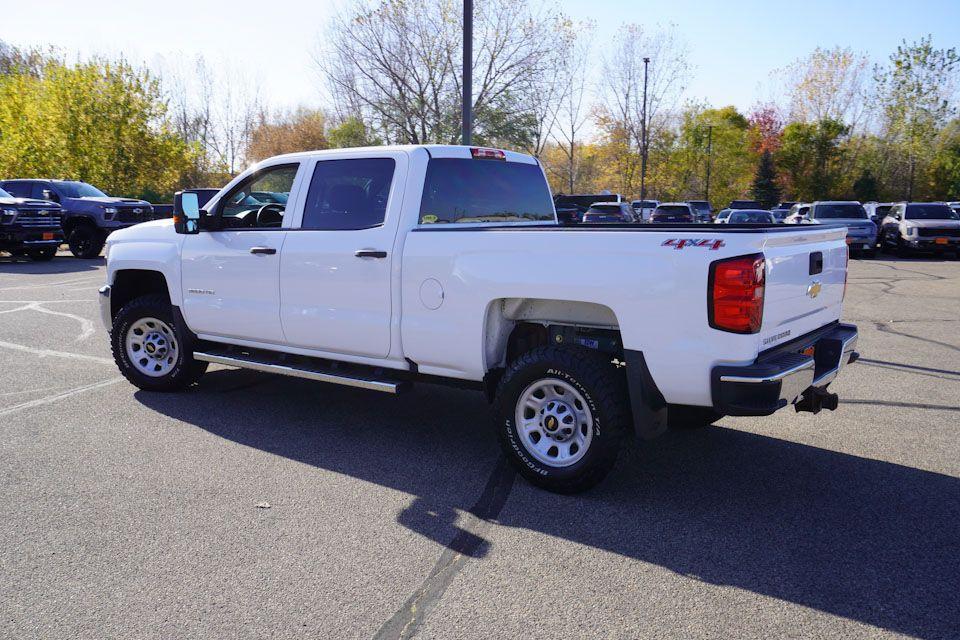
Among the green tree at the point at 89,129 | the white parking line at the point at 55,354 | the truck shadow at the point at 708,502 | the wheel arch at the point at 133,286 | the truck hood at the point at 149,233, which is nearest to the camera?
the truck shadow at the point at 708,502

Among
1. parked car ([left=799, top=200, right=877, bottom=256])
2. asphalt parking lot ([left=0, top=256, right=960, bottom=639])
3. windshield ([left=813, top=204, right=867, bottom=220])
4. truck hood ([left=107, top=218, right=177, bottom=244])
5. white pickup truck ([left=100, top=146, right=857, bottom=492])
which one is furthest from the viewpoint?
windshield ([left=813, top=204, right=867, bottom=220])

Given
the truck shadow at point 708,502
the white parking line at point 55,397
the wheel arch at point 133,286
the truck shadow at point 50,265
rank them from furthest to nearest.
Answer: the truck shadow at point 50,265, the wheel arch at point 133,286, the white parking line at point 55,397, the truck shadow at point 708,502

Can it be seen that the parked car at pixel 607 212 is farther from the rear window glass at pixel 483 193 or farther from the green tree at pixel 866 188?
the green tree at pixel 866 188

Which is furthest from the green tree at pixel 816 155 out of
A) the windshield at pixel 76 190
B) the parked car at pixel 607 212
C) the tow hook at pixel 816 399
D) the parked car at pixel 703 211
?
the tow hook at pixel 816 399

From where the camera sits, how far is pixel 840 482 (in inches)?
177

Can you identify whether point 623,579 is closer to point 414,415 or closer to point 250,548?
point 250,548

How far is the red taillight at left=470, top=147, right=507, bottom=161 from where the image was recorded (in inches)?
214

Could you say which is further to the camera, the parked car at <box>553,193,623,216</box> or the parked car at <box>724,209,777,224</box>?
the parked car at <box>553,193,623,216</box>

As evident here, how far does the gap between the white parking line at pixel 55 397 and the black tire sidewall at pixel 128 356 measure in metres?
0.38

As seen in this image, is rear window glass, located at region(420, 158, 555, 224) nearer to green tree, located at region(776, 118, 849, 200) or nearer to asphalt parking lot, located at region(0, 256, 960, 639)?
asphalt parking lot, located at region(0, 256, 960, 639)

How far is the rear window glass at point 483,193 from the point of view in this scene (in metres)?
5.14

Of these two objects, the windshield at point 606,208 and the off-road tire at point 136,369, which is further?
the windshield at point 606,208

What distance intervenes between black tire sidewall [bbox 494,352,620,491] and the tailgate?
3.09 ft

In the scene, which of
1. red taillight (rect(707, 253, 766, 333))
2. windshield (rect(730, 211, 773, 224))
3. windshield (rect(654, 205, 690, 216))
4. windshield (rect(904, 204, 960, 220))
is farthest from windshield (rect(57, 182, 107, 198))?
windshield (rect(904, 204, 960, 220))
